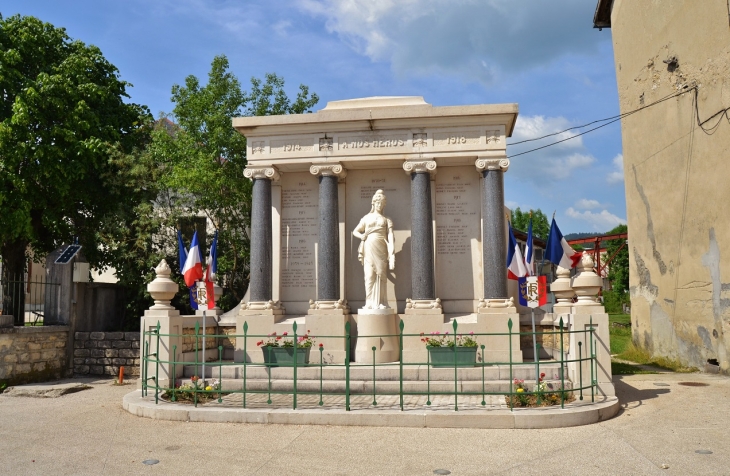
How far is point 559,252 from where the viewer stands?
12102 millimetres

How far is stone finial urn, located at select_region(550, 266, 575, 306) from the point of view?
11.9m

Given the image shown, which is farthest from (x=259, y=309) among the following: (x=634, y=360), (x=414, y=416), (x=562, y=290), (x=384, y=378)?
(x=634, y=360)

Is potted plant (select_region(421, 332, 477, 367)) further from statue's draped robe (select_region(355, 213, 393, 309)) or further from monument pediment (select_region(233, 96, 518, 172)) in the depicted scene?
monument pediment (select_region(233, 96, 518, 172))

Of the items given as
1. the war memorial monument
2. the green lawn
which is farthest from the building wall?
the war memorial monument

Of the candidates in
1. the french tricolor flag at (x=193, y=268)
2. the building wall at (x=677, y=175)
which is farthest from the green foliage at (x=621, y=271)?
the french tricolor flag at (x=193, y=268)

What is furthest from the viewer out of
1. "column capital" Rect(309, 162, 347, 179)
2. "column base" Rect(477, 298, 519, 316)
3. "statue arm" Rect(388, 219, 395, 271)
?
"column capital" Rect(309, 162, 347, 179)

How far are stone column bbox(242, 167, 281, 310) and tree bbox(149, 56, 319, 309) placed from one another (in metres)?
3.82

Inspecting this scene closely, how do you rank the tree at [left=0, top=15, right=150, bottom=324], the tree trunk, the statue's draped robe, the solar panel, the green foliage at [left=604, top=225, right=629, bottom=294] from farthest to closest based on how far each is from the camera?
the green foliage at [left=604, top=225, right=629, bottom=294] < the tree at [left=0, top=15, right=150, bottom=324] < the tree trunk < the solar panel < the statue's draped robe

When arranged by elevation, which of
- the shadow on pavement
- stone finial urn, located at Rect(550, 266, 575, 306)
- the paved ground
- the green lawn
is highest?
stone finial urn, located at Rect(550, 266, 575, 306)

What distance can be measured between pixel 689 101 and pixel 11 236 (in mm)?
17810

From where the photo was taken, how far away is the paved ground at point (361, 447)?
627 cm

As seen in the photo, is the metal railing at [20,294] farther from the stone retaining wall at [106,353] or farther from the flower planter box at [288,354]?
the flower planter box at [288,354]

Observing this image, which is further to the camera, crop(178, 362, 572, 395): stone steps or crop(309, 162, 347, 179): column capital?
crop(309, 162, 347, 179): column capital

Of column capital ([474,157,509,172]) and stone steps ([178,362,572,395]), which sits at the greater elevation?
column capital ([474,157,509,172])
